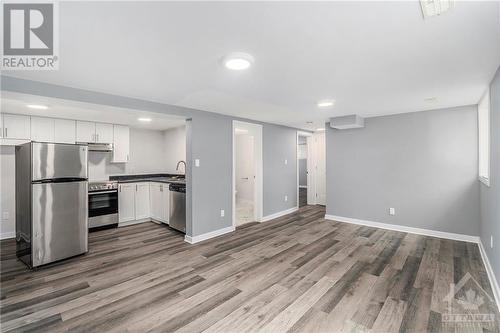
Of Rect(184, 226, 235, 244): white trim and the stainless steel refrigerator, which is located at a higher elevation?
the stainless steel refrigerator

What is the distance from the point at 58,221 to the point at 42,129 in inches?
87.2

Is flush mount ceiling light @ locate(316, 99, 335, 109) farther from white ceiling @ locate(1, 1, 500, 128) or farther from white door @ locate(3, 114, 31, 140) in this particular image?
white door @ locate(3, 114, 31, 140)

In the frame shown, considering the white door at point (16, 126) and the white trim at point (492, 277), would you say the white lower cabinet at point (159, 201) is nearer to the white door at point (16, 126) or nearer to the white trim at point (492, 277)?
the white door at point (16, 126)

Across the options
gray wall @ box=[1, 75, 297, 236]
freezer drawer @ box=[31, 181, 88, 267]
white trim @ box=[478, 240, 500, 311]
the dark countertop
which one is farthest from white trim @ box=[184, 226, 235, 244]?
white trim @ box=[478, 240, 500, 311]

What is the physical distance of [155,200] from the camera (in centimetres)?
Answer: 517

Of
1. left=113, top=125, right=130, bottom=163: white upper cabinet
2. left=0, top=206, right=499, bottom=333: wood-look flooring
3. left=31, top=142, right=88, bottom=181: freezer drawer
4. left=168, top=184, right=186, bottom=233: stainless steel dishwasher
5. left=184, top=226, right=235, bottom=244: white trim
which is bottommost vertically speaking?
left=0, top=206, right=499, bottom=333: wood-look flooring

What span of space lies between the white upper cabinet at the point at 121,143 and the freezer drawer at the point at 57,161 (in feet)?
5.68

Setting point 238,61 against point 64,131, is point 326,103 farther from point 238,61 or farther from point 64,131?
point 64,131

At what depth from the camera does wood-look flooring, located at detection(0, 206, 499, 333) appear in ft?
6.40

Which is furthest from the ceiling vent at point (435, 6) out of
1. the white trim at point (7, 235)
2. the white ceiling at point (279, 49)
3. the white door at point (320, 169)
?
the white trim at point (7, 235)

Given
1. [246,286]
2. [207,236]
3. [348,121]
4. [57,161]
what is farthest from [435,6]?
[57,161]

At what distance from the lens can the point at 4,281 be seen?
8.71 feet

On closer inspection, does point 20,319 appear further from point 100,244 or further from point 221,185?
point 221,185

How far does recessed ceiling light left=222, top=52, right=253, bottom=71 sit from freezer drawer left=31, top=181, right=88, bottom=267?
2.91m
